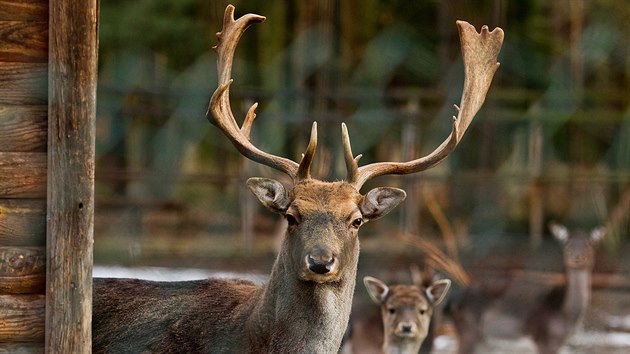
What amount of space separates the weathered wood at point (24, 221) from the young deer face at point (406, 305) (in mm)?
3967

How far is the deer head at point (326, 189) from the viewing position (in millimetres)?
4766

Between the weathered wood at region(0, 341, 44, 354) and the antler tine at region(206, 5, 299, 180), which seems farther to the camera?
the antler tine at region(206, 5, 299, 180)

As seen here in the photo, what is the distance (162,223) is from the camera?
13.0 m

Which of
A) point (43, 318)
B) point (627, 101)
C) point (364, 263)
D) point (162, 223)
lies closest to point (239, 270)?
point (364, 263)

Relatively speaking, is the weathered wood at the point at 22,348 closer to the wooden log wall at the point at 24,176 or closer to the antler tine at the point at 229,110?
the wooden log wall at the point at 24,176

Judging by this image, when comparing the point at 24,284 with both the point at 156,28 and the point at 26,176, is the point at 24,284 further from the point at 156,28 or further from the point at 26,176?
the point at 156,28

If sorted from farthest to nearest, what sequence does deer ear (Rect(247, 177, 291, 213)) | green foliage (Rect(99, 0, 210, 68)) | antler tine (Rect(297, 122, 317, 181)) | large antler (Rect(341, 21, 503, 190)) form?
1. green foliage (Rect(99, 0, 210, 68))
2. large antler (Rect(341, 21, 503, 190))
3. deer ear (Rect(247, 177, 291, 213))
4. antler tine (Rect(297, 122, 317, 181))

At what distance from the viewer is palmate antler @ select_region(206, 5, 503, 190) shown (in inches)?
203

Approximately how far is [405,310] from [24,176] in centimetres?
416

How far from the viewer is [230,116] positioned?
17.4 feet

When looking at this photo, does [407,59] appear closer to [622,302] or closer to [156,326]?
[622,302]

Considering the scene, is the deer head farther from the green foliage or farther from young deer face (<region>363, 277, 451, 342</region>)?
the green foliage

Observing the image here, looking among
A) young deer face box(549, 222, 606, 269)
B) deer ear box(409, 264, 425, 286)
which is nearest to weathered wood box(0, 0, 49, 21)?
deer ear box(409, 264, 425, 286)

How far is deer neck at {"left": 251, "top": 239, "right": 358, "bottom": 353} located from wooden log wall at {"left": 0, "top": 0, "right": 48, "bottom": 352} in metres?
0.94
